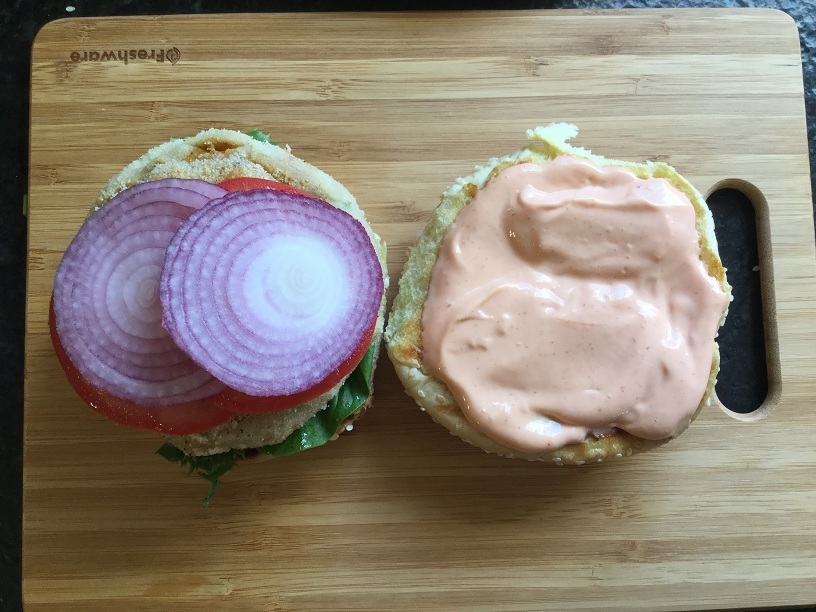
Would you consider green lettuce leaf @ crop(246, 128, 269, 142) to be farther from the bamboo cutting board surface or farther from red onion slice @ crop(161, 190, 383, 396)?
red onion slice @ crop(161, 190, 383, 396)

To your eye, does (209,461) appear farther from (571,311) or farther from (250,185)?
(571,311)

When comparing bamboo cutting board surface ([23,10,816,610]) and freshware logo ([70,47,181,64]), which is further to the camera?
freshware logo ([70,47,181,64])

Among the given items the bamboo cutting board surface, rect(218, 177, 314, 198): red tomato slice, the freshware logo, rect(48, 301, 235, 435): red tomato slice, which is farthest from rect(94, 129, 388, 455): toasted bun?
the freshware logo

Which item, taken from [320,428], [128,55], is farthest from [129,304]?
[128,55]

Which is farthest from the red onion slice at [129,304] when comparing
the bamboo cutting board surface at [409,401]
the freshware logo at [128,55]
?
the freshware logo at [128,55]

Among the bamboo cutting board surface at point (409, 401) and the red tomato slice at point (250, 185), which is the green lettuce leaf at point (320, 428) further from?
the red tomato slice at point (250, 185)

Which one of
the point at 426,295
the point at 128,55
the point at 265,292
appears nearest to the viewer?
the point at 265,292
